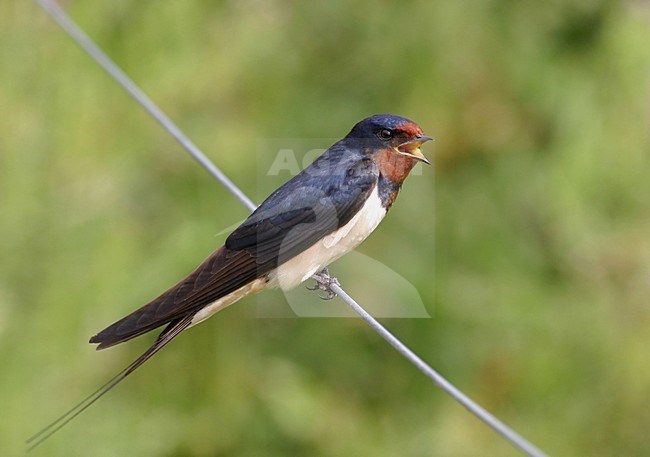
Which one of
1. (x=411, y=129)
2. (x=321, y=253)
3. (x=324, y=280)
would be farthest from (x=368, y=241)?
(x=411, y=129)

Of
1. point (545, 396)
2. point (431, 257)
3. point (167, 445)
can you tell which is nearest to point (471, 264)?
point (431, 257)

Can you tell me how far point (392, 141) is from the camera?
1.19m

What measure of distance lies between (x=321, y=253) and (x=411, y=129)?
0.19m

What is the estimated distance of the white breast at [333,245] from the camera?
1.24 metres

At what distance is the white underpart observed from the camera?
4.06ft

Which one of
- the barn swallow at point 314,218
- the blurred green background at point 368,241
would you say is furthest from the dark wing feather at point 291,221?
the blurred green background at point 368,241

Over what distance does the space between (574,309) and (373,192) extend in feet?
4.49

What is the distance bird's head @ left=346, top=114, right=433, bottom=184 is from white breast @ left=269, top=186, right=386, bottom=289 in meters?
0.04

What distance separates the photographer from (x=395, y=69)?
2.69 metres

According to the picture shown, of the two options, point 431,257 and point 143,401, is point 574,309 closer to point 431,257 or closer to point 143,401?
point 431,257

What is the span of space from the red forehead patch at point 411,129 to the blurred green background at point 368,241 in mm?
912

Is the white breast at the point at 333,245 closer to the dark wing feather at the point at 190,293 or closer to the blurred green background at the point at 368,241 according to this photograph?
the dark wing feather at the point at 190,293

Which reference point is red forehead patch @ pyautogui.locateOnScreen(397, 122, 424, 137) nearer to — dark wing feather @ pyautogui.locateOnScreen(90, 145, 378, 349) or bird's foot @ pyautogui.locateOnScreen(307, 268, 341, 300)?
dark wing feather @ pyautogui.locateOnScreen(90, 145, 378, 349)

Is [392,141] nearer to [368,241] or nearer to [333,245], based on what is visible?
[333,245]
